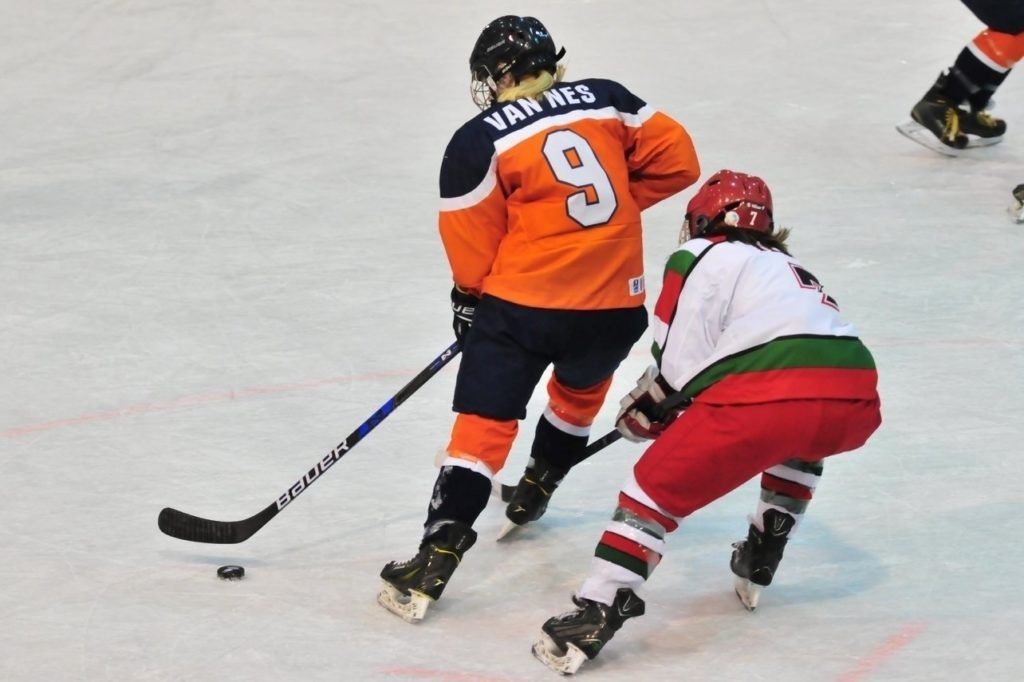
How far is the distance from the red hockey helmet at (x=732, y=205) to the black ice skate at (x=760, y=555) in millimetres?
645

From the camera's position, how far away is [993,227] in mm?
5777

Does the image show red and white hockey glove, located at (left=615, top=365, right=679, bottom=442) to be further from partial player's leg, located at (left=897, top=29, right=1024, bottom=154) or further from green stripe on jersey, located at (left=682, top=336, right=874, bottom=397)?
partial player's leg, located at (left=897, top=29, right=1024, bottom=154)

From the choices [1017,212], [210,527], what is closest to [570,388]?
[210,527]

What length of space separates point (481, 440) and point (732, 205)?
0.75 metres

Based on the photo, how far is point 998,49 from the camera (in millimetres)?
6113

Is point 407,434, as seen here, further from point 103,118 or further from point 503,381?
point 103,118

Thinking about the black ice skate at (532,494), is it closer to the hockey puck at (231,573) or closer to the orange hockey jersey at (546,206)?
the orange hockey jersey at (546,206)

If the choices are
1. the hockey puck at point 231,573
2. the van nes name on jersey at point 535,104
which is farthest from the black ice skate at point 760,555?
the hockey puck at point 231,573

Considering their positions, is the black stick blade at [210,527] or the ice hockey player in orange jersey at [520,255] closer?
the ice hockey player in orange jersey at [520,255]

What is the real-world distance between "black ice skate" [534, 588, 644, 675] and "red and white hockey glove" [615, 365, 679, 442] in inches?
15.0

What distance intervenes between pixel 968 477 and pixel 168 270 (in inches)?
110

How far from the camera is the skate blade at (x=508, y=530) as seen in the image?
3.91m

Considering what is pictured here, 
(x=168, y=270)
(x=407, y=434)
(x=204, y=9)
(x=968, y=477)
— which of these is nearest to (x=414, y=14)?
(x=204, y=9)

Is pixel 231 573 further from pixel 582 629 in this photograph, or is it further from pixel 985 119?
pixel 985 119
